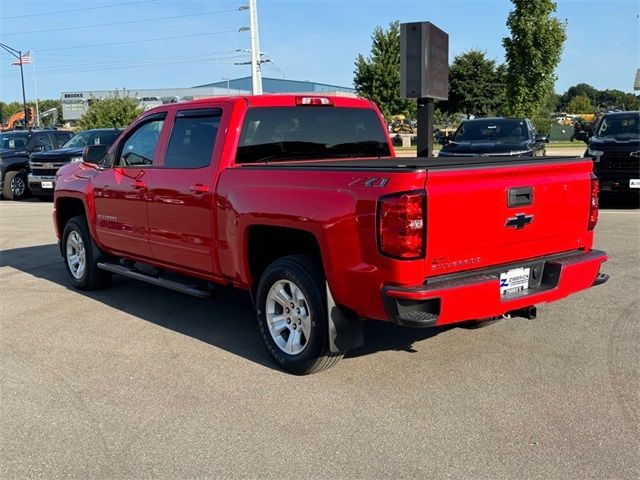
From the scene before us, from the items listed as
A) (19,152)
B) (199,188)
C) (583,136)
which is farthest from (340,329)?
(19,152)

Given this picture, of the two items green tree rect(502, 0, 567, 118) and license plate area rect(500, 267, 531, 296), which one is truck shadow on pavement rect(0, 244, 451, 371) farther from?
green tree rect(502, 0, 567, 118)

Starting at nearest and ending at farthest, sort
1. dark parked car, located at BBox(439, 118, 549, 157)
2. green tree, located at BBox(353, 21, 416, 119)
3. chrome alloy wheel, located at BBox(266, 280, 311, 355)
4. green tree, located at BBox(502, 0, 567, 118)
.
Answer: chrome alloy wheel, located at BBox(266, 280, 311, 355)
dark parked car, located at BBox(439, 118, 549, 157)
green tree, located at BBox(502, 0, 567, 118)
green tree, located at BBox(353, 21, 416, 119)

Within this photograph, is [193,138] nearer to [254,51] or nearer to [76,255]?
[76,255]

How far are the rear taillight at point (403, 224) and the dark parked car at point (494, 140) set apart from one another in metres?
9.71

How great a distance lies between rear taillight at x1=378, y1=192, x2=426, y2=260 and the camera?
369 centimetres

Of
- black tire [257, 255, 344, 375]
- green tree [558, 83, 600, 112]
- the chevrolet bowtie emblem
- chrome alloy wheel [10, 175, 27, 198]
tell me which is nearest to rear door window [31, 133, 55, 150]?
chrome alloy wheel [10, 175, 27, 198]

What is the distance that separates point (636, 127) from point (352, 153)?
9.66m

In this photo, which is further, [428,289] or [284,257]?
[284,257]

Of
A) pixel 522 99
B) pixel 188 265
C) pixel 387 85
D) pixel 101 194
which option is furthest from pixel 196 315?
pixel 387 85

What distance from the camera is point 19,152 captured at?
1847 centimetres

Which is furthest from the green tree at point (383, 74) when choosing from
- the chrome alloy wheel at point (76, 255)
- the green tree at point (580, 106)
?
the green tree at point (580, 106)

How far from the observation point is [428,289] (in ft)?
12.3

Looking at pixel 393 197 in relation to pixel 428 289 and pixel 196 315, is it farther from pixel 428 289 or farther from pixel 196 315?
pixel 196 315

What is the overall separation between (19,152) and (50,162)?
253cm
